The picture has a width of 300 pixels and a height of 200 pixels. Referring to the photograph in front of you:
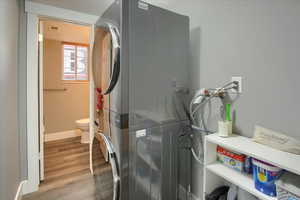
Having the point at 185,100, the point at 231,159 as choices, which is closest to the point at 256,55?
the point at 185,100

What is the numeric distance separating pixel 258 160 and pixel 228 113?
1.28 ft

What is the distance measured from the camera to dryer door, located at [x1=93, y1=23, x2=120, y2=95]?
40.9 inches

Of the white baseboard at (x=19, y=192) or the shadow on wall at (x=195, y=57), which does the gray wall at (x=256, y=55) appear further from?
the white baseboard at (x=19, y=192)

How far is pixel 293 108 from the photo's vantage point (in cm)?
91

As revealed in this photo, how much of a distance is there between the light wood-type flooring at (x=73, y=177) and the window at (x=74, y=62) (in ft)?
5.57

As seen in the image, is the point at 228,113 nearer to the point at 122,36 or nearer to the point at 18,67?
the point at 122,36

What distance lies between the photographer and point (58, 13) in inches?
75.6

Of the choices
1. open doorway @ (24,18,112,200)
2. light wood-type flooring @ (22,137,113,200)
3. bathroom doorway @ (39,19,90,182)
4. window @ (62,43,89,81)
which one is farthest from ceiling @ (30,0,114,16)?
window @ (62,43,89,81)

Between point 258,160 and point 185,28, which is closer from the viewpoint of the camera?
point 258,160

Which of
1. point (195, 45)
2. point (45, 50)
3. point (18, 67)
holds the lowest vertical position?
point (18, 67)

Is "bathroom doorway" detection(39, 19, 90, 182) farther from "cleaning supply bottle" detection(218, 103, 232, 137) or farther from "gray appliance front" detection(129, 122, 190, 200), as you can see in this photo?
"cleaning supply bottle" detection(218, 103, 232, 137)

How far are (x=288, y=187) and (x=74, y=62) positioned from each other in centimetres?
414

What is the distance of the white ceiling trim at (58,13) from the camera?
1.77 m

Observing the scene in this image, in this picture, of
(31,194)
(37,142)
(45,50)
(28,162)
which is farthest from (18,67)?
(45,50)
